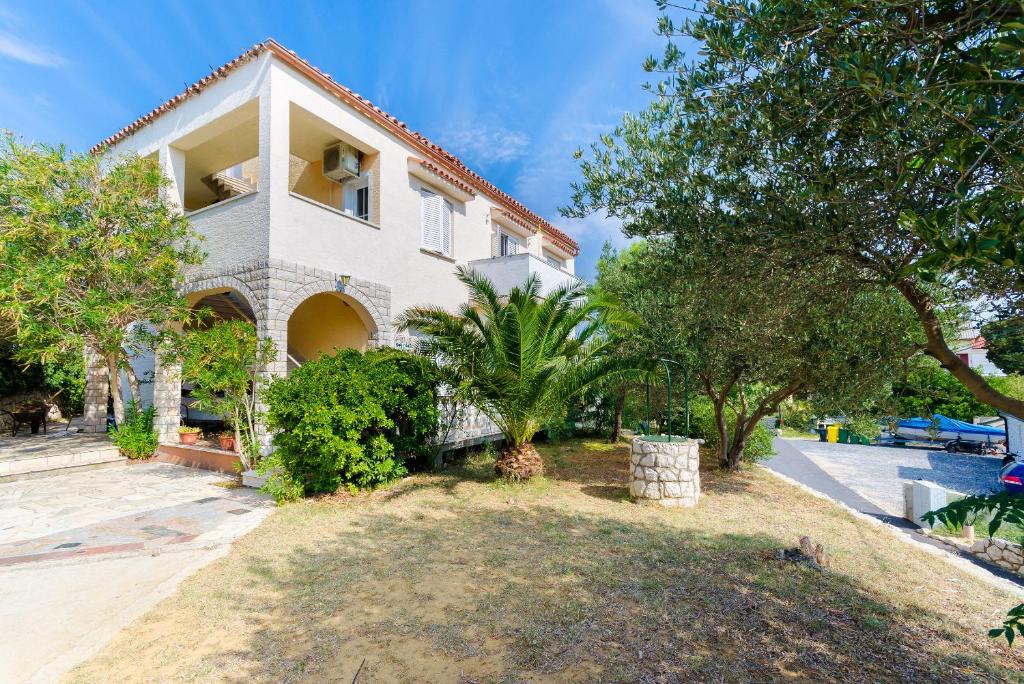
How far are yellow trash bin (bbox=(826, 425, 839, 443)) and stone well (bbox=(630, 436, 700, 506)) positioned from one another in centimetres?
2360

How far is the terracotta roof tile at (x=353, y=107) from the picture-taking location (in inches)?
401

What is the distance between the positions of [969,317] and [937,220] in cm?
487

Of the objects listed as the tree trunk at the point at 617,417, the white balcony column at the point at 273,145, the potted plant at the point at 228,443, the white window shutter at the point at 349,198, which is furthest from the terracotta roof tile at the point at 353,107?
the potted plant at the point at 228,443

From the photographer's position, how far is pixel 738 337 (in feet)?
24.5

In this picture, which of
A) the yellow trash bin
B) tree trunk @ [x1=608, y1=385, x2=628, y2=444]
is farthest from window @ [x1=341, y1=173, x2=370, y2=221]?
the yellow trash bin

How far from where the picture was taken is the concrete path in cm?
384

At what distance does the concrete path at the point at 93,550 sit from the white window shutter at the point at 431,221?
8.22m

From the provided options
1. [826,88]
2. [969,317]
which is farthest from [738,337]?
[826,88]

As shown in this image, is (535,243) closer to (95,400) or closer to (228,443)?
(228,443)

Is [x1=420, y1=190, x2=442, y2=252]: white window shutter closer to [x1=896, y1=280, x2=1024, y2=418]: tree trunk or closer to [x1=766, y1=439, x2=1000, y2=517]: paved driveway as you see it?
[x1=896, y1=280, x2=1024, y2=418]: tree trunk

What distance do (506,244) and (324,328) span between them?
7.92 m

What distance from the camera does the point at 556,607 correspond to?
4.32 meters

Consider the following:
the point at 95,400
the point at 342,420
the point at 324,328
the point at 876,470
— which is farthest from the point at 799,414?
the point at 95,400

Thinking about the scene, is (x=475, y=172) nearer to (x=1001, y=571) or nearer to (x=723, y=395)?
(x=723, y=395)
